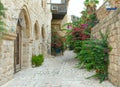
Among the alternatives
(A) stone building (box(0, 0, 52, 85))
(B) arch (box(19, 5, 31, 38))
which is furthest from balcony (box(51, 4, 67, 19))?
(B) arch (box(19, 5, 31, 38))

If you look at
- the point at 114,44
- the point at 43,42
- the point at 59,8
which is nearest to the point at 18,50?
the point at 114,44

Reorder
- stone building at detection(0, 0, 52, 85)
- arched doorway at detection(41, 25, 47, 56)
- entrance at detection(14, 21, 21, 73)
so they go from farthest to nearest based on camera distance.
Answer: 1. arched doorway at detection(41, 25, 47, 56)
2. entrance at detection(14, 21, 21, 73)
3. stone building at detection(0, 0, 52, 85)

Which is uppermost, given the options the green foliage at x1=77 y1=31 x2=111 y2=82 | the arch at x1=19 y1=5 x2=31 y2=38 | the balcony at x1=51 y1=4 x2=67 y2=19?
the balcony at x1=51 y1=4 x2=67 y2=19

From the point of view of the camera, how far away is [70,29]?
12.8 m

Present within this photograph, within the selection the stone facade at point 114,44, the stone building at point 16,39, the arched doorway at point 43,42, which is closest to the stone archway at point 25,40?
the stone building at point 16,39

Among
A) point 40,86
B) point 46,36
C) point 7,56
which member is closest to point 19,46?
point 7,56

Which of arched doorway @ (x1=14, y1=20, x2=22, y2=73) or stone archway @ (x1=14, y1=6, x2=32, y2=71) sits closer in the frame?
arched doorway @ (x1=14, y1=20, x2=22, y2=73)

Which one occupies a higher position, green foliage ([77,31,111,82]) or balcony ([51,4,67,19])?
balcony ([51,4,67,19])

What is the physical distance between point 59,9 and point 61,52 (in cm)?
386

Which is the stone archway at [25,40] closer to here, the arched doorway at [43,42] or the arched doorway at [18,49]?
the arched doorway at [18,49]

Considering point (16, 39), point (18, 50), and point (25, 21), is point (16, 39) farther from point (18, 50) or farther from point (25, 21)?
point (25, 21)

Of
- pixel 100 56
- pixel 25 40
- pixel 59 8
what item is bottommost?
pixel 100 56

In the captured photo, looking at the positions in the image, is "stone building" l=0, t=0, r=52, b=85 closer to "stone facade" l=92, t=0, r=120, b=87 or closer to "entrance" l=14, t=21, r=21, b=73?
"entrance" l=14, t=21, r=21, b=73

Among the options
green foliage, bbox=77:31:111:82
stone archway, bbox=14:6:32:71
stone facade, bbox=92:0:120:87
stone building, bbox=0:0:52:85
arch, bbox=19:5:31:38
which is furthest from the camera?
stone archway, bbox=14:6:32:71
